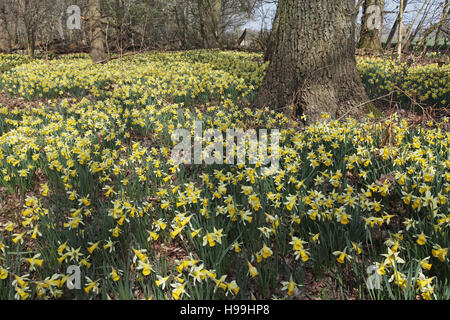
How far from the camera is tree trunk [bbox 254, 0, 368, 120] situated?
147 inches

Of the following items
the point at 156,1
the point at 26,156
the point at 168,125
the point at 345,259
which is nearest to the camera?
the point at 345,259

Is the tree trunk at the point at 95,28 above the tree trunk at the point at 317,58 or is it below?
above

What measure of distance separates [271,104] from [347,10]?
156cm

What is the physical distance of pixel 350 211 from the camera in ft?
6.23

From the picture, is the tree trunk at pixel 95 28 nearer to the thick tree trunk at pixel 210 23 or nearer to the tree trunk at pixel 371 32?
the thick tree trunk at pixel 210 23

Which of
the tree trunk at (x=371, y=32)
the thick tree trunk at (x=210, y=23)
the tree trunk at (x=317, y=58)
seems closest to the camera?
the tree trunk at (x=317, y=58)

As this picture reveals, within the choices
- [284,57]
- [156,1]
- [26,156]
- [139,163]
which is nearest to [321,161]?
[139,163]

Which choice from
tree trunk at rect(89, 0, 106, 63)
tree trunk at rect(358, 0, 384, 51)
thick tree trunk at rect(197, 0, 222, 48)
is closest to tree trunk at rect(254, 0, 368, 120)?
tree trunk at rect(89, 0, 106, 63)

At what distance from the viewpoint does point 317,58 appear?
3.80 metres

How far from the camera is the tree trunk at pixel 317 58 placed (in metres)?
3.72

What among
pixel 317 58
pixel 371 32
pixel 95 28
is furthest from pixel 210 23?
pixel 317 58

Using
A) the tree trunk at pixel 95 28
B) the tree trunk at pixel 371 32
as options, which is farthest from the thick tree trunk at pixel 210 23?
the tree trunk at pixel 371 32

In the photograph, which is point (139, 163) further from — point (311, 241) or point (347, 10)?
point (347, 10)

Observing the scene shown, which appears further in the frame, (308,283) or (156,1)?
(156,1)
